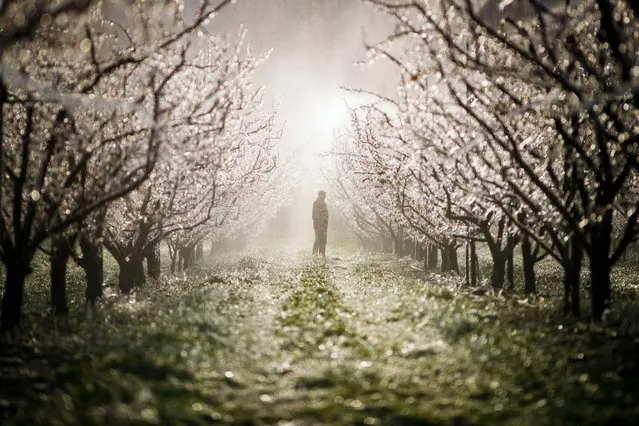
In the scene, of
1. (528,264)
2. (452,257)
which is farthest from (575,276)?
(452,257)

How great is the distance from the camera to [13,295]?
914 centimetres

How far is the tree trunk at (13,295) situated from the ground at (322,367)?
64 centimetres

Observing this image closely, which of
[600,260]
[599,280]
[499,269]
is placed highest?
[600,260]

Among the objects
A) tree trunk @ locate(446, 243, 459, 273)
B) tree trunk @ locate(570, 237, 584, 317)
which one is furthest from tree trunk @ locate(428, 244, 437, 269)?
tree trunk @ locate(570, 237, 584, 317)

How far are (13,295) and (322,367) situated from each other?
6.02m

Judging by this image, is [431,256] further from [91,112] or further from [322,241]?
[91,112]

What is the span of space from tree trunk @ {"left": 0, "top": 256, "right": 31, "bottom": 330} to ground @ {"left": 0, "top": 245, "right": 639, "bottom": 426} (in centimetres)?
64

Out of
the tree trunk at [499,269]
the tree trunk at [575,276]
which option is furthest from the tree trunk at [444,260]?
the tree trunk at [575,276]

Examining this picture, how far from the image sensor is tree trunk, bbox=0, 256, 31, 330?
29.3ft

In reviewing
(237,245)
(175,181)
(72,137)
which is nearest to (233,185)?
(175,181)

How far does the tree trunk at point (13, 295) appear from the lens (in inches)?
352

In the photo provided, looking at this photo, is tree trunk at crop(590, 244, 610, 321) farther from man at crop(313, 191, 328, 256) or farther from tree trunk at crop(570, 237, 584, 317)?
man at crop(313, 191, 328, 256)

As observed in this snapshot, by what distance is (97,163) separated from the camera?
10.9 meters

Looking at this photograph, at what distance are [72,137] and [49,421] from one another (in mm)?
6114
